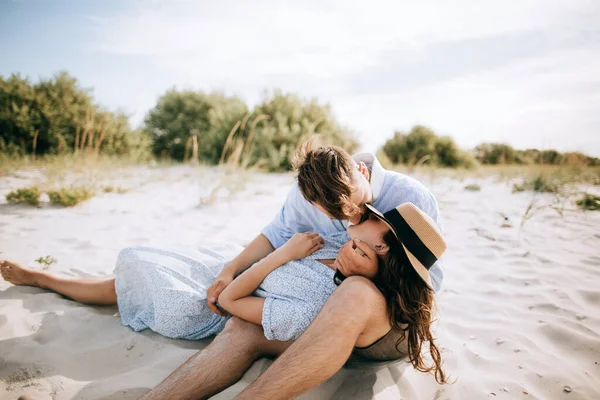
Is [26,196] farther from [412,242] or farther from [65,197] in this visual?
[412,242]

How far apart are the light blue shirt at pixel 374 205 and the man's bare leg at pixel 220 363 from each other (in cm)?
68

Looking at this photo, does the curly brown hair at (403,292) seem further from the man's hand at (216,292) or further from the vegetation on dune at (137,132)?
the vegetation on dune at (137,132)

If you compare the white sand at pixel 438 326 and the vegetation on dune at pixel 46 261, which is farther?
the vegetation on dune at pixel 46 261

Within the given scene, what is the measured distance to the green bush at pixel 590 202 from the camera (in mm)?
4677

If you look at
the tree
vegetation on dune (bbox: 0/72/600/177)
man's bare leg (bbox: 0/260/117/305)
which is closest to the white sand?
man's bare leg (bbox: 0/260/117/305)

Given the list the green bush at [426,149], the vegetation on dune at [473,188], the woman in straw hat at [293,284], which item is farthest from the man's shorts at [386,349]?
the green bush at [426,149]

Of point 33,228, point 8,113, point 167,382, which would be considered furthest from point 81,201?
point 8,113

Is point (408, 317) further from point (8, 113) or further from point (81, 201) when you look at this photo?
point (8, 113)

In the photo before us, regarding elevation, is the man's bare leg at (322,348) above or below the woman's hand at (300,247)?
below

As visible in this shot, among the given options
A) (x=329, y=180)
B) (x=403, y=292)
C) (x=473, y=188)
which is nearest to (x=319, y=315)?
(x=403, y=292)

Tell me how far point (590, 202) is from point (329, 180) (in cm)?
513

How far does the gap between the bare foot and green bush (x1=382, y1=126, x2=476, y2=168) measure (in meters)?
12.3

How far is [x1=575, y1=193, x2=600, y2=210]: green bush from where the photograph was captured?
4677mm

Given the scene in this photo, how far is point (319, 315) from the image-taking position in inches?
51.8
